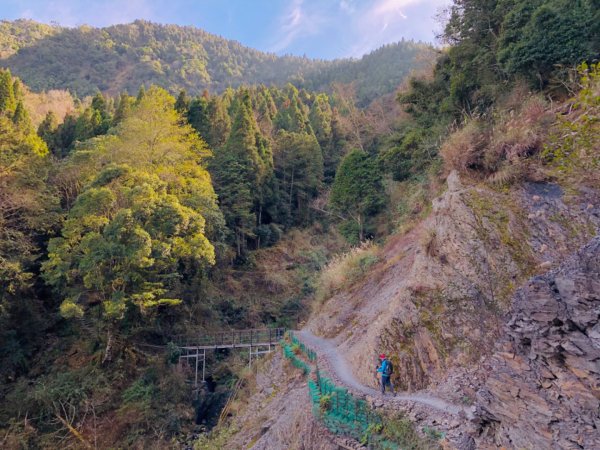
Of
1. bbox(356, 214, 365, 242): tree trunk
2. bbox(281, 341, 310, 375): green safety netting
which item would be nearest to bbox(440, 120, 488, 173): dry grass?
bbox(281, 341, 310, 375): green safety netting

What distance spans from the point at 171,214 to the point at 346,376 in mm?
11931

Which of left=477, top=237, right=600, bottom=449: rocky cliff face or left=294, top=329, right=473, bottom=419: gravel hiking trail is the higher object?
left=477, top=237, right=600, bottom=449: rocky cliff face

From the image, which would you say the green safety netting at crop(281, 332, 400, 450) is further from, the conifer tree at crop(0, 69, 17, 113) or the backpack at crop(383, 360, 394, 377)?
the conifer tree at crop(0, 69, 17, 113)

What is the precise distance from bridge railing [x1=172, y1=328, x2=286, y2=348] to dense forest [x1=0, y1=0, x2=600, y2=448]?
969mm

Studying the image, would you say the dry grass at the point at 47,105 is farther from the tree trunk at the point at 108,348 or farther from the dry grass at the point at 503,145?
the dry grass at the point at 503,145

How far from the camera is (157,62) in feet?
325

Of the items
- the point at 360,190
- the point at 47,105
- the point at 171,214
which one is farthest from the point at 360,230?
the point at 47,105

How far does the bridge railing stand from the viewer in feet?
71.5

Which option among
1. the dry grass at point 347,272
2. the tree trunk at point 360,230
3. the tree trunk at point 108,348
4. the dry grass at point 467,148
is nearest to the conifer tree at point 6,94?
the tree trunk at point 108,348

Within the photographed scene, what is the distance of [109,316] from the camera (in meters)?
17.9

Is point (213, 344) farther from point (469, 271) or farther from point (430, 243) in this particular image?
point (469, 271)

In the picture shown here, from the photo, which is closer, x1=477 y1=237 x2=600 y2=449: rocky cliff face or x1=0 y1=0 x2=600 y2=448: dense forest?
x1=477 y1=237 x2=600 y2=449: rocky cliff face

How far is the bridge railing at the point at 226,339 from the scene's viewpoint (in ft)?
71.5

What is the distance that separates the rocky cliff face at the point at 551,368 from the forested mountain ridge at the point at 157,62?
59.3m
